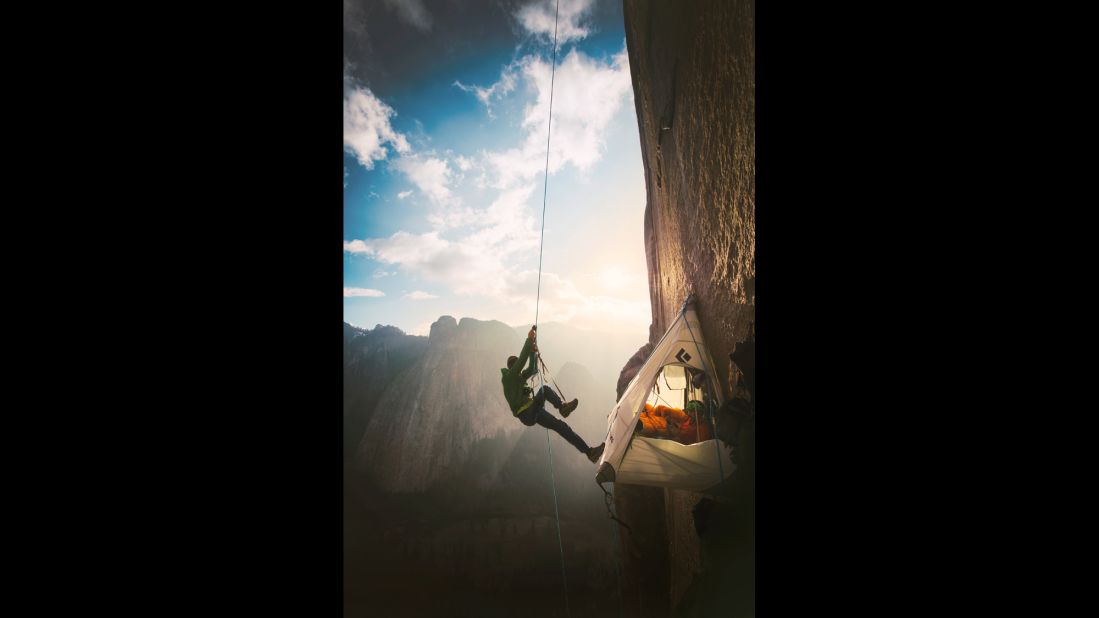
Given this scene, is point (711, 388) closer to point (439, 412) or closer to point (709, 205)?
point (709, 205)

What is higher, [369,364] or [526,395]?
[526,395]

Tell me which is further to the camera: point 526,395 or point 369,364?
point 369,364

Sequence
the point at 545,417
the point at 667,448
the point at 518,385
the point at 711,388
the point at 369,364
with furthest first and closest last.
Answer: the point at 369,364, the point at 545,417, the point at 518,385, the point at 711,388, the point at 667,448

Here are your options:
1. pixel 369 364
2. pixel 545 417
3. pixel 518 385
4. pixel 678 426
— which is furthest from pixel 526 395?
pixel 369 364

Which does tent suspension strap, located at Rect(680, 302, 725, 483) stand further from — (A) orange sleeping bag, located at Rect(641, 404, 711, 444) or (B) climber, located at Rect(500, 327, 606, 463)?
(B) climber, located at Rect(500, 327, 606, 463)

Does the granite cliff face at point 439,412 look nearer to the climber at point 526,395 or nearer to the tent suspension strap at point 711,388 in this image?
the climber at point 526,395
